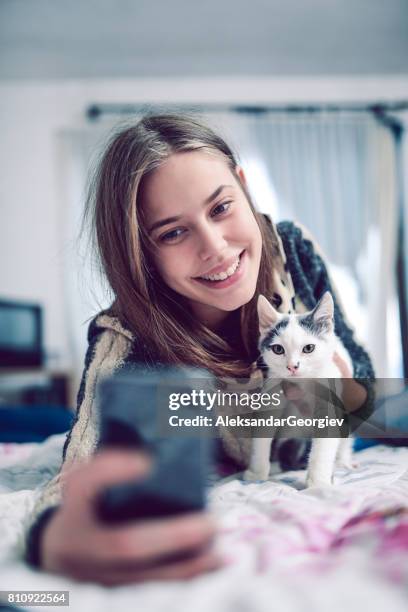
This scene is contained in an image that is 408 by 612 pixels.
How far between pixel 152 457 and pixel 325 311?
1.16 feet

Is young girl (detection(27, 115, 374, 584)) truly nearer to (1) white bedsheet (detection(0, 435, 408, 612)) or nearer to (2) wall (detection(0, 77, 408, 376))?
(1) white bedsheet (detection(0, 435, 408, 612))

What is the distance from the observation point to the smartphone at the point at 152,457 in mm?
307

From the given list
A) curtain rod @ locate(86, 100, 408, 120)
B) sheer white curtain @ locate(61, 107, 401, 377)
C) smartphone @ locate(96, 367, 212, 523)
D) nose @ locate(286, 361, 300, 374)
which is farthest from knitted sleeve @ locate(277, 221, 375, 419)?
curtain rod @ locate(86, 100, 408, 120)

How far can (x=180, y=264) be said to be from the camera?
61 centimetres

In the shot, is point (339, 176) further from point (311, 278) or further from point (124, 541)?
point (124, 541)

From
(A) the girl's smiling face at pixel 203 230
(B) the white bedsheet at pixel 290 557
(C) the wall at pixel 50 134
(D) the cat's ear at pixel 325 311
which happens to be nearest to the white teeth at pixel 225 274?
(A) the girl's smiling face at pixel 203 230

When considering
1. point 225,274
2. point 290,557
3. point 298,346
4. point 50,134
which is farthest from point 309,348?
point 50,134

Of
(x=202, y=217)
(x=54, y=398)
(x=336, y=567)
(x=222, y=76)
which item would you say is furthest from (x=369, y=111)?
(x=336, y=567)

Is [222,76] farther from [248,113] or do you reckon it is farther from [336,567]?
[336,567]

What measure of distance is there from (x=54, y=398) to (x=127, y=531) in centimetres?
273

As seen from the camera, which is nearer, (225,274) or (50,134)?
(225,274)

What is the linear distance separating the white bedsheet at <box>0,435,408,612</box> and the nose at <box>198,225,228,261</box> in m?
0.28

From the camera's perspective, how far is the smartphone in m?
0.31

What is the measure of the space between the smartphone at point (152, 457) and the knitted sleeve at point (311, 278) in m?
0.39
